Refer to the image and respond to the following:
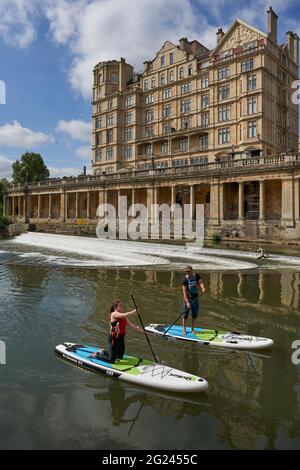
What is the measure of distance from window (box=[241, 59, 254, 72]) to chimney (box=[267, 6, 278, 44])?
4.54m

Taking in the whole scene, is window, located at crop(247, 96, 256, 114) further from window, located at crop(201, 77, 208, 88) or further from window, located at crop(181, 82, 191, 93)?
window, located at crop(181, 82, 191, 93)

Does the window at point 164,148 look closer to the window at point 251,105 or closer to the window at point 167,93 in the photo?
the window at point 167,93

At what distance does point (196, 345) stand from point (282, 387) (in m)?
2.68

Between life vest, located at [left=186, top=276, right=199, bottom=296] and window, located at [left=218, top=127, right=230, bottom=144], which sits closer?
life vest, located at [left=186, top=276, right=199, bottom=296]

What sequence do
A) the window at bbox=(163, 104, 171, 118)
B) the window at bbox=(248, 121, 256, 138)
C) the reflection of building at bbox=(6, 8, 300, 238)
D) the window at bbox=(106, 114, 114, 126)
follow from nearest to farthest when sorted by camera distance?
the reflection of building at bbox=(6, 8, 300, 238) → the window at bbox=(248, 121, 256, 138) → the window at bbox=(163, 104, 171, 118) → the window at bbox=(106, 114, 114, 126)

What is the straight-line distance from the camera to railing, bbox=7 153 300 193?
3406 cm

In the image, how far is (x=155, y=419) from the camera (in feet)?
19.9

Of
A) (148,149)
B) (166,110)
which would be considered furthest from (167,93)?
(148,149)

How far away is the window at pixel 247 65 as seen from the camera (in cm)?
4600

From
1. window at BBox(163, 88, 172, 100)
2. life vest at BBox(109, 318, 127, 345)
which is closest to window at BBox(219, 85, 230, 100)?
window at BBox(163, 88, 172, 100)

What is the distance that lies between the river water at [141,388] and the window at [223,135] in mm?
35383

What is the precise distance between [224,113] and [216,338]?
45.9m
